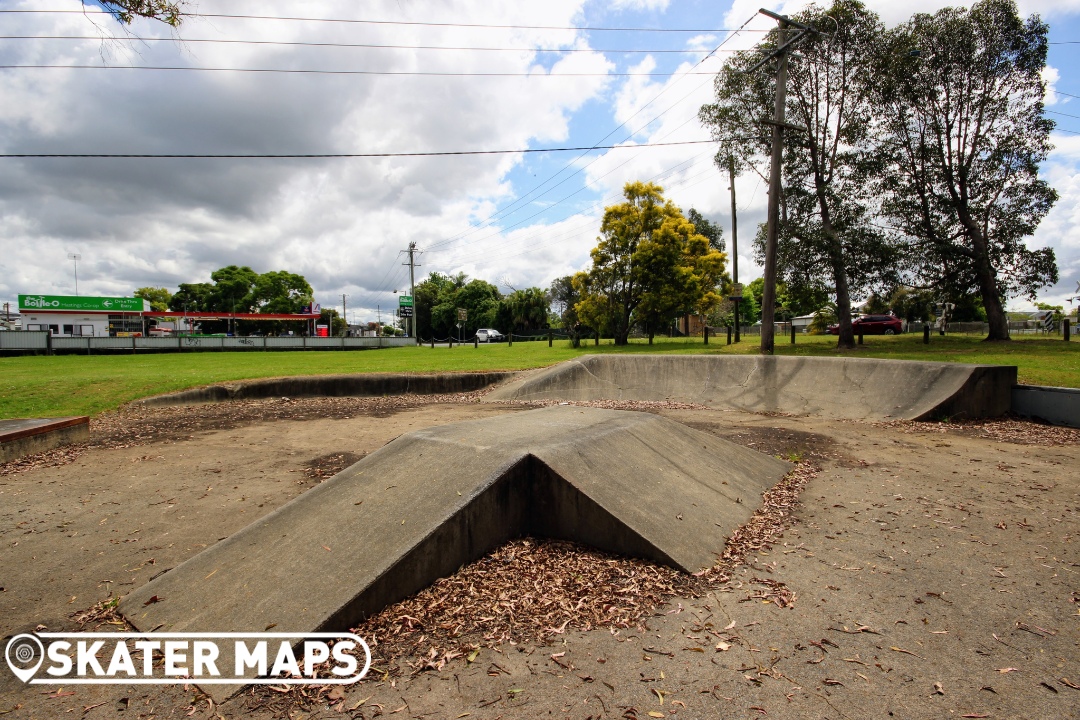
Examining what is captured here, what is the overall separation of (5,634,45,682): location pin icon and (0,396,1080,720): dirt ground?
91 millimetres

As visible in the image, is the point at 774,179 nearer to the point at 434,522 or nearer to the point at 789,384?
the point at 789,384

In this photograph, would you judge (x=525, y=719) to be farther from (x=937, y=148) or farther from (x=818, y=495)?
(x=937, y=148)

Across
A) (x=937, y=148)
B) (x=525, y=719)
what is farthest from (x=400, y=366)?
(x=937, y=148)

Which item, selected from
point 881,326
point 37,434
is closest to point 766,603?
point 37,434


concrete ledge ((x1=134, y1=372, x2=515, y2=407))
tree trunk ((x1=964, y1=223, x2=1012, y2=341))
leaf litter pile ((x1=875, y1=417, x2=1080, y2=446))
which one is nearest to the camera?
leaf litter pile ((x1=875, y1=417, x2=1080, y2=446))

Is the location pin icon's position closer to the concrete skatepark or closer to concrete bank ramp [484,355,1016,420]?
the concrete skatepark

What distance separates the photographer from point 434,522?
3650 mm

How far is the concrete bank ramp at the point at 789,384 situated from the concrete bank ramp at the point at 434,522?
732cm

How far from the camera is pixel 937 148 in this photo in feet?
65.0

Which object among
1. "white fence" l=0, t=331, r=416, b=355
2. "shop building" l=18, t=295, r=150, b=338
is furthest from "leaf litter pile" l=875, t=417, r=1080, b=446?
"shop building" l=18, t=295, r=150, b=338

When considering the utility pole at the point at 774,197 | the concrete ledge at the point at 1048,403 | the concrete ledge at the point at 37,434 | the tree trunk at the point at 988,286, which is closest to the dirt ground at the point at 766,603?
the concrete ledge at the point at 37,434

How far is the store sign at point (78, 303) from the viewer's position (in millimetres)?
48375

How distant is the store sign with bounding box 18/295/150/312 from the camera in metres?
48.4

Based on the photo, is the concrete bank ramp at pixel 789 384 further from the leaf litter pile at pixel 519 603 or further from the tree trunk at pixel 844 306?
the leaf litter pile at pixel 519 603
